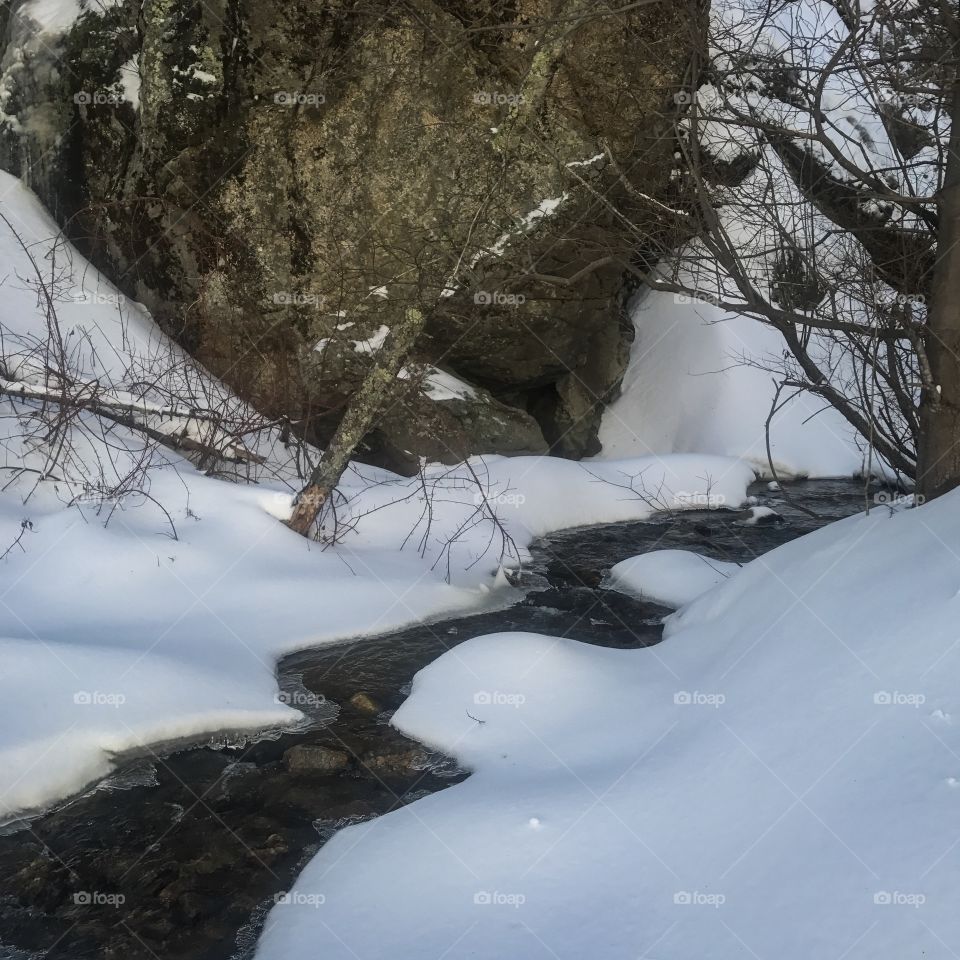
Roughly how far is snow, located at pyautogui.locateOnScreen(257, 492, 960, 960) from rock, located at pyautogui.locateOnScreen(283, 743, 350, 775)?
470 millimetres

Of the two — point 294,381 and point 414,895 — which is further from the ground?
point 294,381

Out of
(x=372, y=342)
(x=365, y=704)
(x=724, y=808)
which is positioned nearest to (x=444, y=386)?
(x=372, y=342)

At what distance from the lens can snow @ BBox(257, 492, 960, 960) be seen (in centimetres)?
246

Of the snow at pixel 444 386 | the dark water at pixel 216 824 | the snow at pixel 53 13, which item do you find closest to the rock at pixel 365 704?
the dark water at pixel 216 824

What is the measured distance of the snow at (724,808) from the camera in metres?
2.46

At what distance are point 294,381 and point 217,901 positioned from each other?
24.1ft

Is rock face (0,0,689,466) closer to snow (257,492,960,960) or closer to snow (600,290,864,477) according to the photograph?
snow (600,290,864,477)

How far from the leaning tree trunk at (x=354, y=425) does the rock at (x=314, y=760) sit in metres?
2.60

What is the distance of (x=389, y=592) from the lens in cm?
617

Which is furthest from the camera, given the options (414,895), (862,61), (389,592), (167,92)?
(167,92)

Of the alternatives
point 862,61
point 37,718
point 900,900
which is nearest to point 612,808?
point 900,900

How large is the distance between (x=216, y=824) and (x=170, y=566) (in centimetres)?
220

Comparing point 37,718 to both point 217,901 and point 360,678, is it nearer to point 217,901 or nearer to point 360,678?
point 217,901

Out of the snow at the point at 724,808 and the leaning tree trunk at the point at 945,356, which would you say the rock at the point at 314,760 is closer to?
the snow at the point at 724,808
